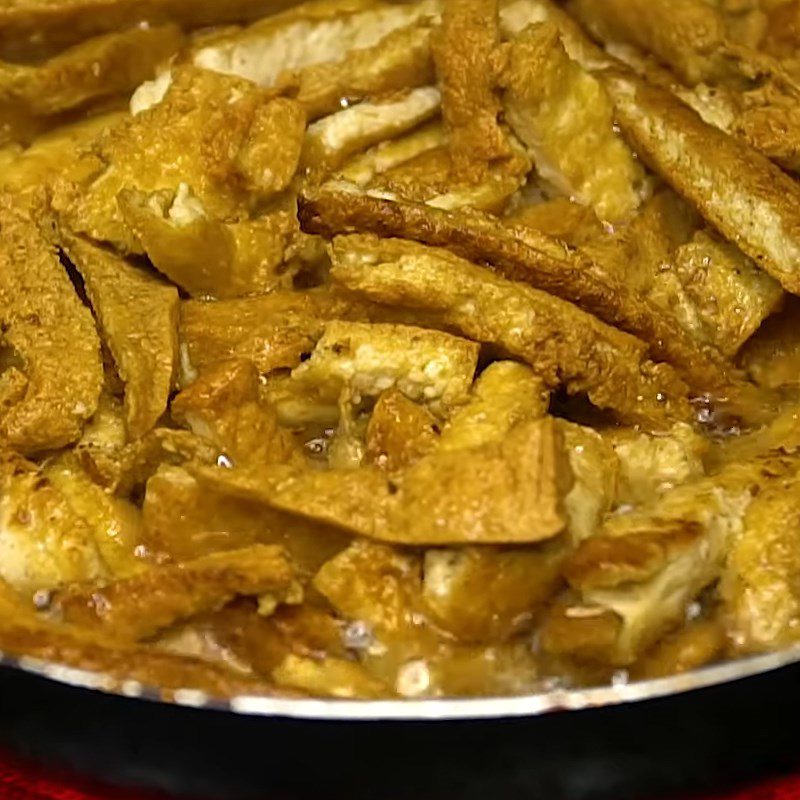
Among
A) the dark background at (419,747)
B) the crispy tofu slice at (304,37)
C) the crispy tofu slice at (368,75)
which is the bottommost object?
the dark background at (419,747)

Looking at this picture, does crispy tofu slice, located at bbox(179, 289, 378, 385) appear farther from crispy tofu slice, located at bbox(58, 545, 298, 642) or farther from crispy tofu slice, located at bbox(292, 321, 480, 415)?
crispy tofu slice, located at bbox(58, 545, 298, 642)

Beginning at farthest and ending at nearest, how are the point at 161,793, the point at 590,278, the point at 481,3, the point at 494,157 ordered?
the point at 481,3 < the point at 494,157 < the point at 590,278 < the point at 161,793

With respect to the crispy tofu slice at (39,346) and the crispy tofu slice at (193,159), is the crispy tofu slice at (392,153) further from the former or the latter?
the crispy tofu slice at (39,346)

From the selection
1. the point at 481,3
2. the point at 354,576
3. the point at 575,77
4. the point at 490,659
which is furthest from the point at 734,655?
the point at 481,3

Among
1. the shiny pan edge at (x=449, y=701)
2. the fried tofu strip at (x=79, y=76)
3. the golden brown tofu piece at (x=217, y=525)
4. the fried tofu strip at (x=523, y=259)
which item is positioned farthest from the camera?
the fried tofu strip at (x=79, y=76)

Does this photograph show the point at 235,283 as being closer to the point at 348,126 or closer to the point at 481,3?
the point at 348,126

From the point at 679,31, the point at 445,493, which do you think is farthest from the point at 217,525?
the point at 679,31

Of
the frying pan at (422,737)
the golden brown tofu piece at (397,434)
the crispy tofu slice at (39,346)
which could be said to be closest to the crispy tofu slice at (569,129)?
the golden brown tofu piece at (397,434)

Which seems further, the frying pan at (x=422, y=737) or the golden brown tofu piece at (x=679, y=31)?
the golden brown tofu piece at (x=679, y=31)
